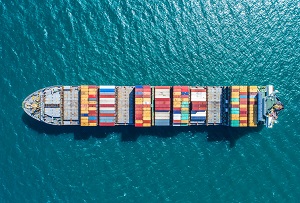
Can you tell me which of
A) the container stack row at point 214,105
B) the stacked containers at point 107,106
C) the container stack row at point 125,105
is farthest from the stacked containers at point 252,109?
the stacked containers at point 107,106

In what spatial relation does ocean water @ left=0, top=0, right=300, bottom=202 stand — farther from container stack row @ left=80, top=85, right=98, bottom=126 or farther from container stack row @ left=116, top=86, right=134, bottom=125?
container stack row @ left=80, top=85, right=98, bottom=126

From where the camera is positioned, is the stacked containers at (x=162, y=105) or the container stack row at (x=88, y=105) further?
the stacked containers at (x=162, y=105)

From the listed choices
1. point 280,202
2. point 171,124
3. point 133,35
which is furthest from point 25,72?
point 280,202

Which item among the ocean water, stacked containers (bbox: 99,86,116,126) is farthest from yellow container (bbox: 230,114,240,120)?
stacked containers (bbox: 99,86,116,126)

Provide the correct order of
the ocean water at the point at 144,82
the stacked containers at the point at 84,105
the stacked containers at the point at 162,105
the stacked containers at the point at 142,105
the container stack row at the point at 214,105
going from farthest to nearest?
the ocean water at the point at 144,82 < the container stack row at the point at 214,105 < the stacked containers at the point at 162,105 < the stacked containers at the point at 84,105 < the stacked containers at the point at 142,105

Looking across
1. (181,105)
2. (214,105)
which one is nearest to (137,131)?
(181,105)

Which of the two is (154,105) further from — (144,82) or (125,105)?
(125,105)

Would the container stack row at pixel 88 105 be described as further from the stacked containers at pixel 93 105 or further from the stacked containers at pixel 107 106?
the stacked containers at pixel 107 106
